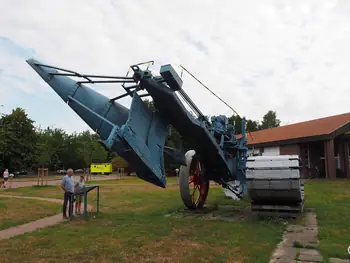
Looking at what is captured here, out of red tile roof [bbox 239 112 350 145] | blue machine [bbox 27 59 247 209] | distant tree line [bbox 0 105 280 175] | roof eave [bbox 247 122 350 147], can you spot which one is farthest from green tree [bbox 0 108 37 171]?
blue machine [bbox 27 59 247 209]

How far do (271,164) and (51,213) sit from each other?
7.91 metres

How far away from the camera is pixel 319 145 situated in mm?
29688

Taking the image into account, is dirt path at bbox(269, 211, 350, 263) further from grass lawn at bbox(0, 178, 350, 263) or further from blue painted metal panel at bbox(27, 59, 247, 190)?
blue painted metal panel at bbox(27, 59, 247, 190)

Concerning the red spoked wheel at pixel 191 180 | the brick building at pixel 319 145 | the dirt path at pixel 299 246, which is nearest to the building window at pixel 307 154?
the brick building at pixel 319 145

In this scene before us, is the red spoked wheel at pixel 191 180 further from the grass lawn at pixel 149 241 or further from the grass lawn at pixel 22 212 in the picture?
the grass lawn at pixel 22 212

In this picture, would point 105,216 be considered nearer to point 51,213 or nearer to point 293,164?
point 51,213

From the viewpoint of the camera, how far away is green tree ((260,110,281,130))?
74.4 meters

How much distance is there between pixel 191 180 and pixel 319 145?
20767 millimetres

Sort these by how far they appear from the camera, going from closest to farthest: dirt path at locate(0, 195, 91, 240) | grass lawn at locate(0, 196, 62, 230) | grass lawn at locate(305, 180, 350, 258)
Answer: grass lawn at locate(305, 180, 350, 258) → dirt path at locate(0, 195, 91, 240) → grass lawn at locate(0, 196, 62, 230)

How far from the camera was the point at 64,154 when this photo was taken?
67438 millimetres

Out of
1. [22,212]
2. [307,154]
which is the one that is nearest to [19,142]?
[307,154]

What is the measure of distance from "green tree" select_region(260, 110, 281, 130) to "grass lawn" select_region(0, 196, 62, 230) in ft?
209

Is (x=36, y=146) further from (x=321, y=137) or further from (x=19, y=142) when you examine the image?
(x=321, y=137)

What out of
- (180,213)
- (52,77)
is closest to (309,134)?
(180,213)
